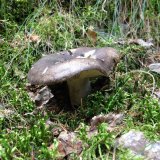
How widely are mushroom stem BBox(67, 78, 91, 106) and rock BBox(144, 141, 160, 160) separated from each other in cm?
71

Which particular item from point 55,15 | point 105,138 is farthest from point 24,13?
point 105,138

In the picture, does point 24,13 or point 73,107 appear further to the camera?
point 24,13

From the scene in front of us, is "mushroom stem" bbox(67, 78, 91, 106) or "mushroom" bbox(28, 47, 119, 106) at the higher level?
"mushroom" bbox(28, 47, 119, 106)

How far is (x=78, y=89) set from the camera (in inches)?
87.4

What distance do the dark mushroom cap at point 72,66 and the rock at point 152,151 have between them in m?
0.51

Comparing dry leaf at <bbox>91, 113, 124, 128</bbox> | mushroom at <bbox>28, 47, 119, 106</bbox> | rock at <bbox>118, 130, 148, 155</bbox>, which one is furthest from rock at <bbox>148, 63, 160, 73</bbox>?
rock at <bbox>118, 130, 148, 155</bbox>

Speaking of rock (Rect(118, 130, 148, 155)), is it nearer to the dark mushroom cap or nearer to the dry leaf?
the dry leaf

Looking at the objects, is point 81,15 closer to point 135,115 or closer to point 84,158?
point 135,115

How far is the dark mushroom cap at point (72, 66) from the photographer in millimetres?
1831

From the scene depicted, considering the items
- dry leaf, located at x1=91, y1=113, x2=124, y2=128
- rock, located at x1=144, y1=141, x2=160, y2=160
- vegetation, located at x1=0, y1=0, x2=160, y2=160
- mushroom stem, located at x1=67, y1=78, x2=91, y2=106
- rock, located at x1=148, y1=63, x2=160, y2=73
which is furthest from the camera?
rock, located at x1=148, y1=63, x2=160, y2=73

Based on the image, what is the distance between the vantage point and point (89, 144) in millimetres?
1741

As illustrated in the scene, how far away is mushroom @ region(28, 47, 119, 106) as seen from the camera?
1.84 metres

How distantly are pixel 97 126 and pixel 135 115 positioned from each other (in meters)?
0.28

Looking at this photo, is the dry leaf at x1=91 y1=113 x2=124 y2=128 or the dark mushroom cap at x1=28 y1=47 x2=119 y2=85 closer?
the dark mushroom cap at x1=28 y1=47 x2=119 y2=85
